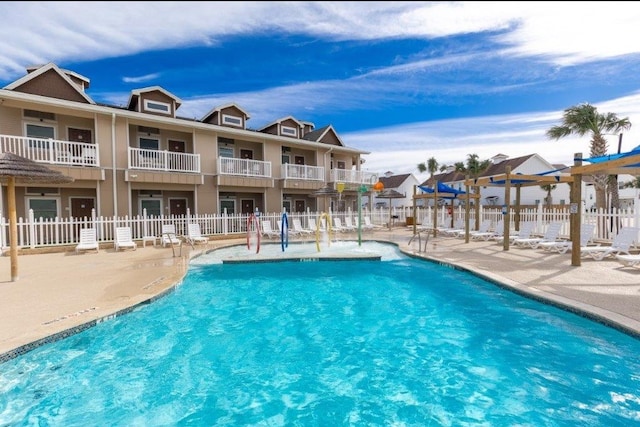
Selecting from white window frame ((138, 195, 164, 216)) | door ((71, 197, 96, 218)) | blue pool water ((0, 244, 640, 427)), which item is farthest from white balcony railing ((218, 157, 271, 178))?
blue pool water ((0, 244, 640, 427))

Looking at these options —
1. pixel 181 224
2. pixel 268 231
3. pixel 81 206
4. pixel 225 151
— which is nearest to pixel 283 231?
pixel 268 231

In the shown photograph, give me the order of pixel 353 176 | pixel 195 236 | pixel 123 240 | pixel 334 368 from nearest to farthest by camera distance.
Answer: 1. pixel 334 368
2. pixel 123 240
3. pixel 195 236
4. pixel 353 176

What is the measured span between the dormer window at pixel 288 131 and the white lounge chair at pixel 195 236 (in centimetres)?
1093

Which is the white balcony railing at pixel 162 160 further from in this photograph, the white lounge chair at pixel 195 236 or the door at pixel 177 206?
the white lounge chair at pixel 195 236

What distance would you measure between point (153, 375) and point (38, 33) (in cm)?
406

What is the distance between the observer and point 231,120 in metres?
21.2

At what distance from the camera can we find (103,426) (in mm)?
3344

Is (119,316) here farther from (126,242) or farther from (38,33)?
(126,242)

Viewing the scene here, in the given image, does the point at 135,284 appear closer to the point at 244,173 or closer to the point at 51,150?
the point at 51,150

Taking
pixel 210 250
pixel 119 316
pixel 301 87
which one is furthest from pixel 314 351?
pixel 301 87

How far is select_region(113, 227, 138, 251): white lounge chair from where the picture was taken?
12.8 meters

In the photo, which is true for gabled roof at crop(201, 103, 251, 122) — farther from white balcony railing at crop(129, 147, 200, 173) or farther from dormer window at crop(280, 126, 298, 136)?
white balcony railing at crop(129, 147, 200, 173)

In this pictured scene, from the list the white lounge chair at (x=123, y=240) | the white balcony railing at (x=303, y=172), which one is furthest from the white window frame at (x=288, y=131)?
the white lounge chair at (x=123, y=240)

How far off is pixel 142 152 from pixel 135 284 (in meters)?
12.1
